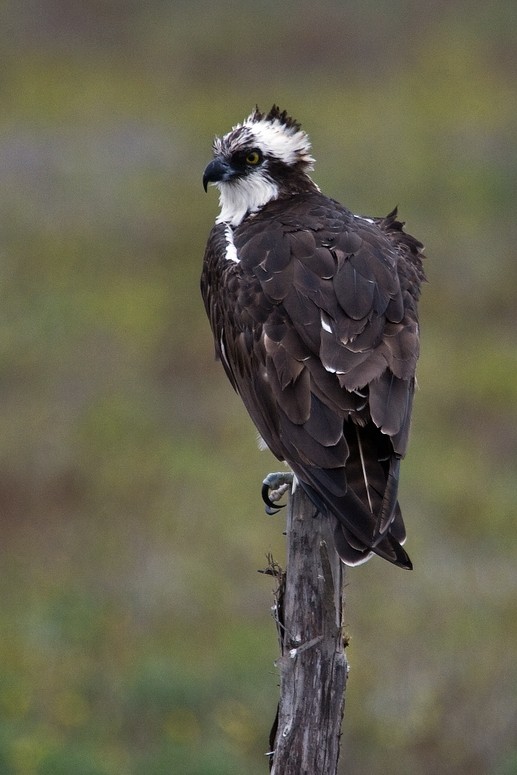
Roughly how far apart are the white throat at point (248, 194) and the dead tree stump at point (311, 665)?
2.49 m

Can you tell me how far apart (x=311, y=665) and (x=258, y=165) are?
307 centimetres

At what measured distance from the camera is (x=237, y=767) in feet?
22.9

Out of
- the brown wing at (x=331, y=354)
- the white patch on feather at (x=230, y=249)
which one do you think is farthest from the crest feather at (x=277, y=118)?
the white patch on feather at (x=230, y=249)

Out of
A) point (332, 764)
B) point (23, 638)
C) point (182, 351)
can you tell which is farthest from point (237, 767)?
point (182, 351)

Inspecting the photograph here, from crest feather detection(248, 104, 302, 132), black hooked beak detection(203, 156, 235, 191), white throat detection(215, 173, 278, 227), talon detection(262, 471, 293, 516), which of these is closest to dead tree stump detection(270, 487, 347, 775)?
talon detection(262, 471, 293, 516)

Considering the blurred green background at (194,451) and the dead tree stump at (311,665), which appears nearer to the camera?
the dead tree stump at (311,665)

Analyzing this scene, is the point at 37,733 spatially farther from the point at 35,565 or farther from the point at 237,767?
the point at 35,565

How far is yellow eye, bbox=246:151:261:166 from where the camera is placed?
22.2ft

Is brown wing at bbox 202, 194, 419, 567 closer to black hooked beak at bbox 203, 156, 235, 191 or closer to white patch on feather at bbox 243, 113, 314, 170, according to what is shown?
black hooked beak at bbox 203, 156, 235, 191

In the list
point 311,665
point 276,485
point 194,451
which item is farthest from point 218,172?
point 194,451

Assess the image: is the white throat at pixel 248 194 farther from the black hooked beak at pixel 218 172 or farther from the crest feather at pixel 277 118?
the crest feather at pixel 277 118

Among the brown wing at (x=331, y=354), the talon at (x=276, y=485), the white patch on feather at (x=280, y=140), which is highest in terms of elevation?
the white patch on feather at (x=280, y=140)

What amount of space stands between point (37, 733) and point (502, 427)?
6.47 metres

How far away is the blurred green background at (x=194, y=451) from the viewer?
304 inches
